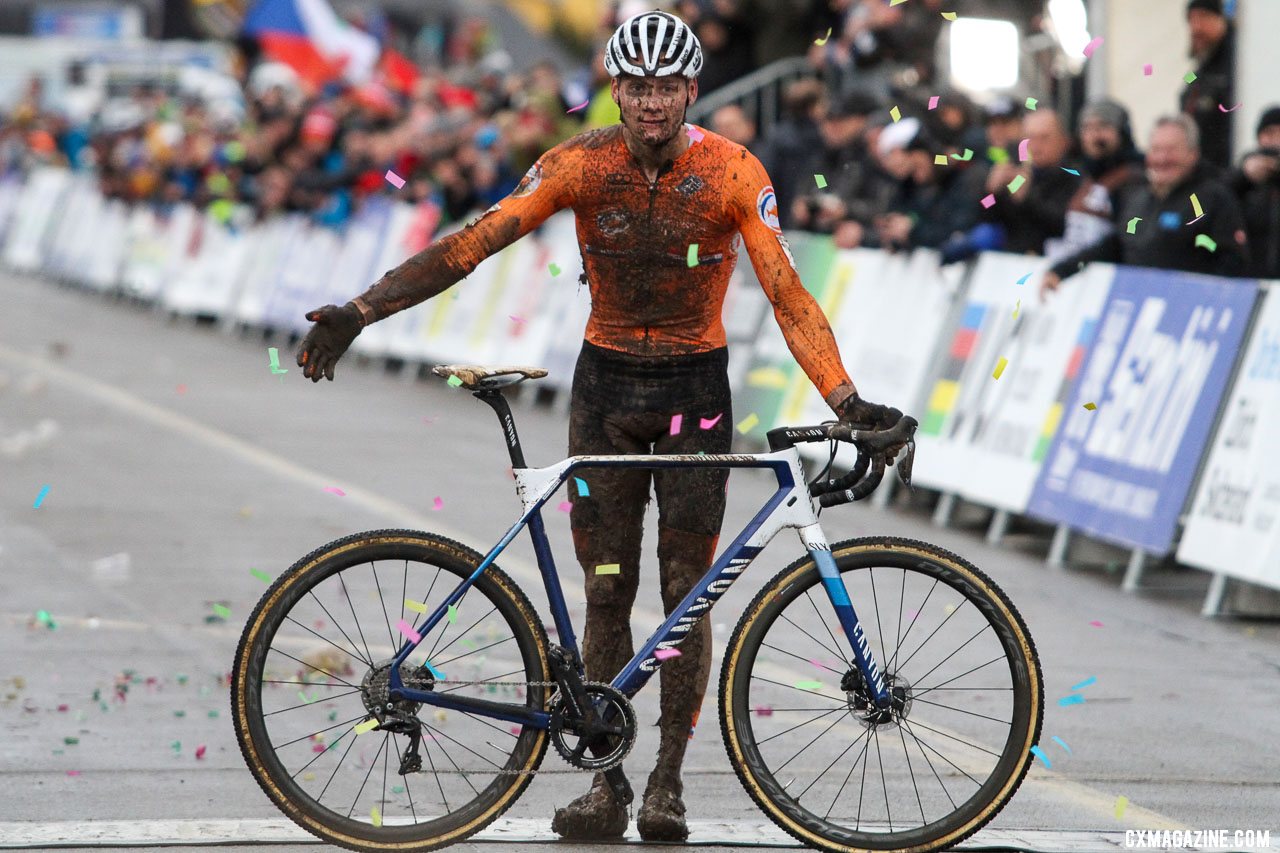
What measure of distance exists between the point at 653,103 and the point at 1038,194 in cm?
737

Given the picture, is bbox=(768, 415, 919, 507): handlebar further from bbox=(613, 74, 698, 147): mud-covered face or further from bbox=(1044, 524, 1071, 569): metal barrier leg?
bbox=(1044, 524, 1071, 569): metal barrier leg

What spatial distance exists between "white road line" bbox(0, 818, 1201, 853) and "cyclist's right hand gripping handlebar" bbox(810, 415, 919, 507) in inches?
37.6

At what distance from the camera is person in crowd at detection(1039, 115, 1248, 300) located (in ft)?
36.5

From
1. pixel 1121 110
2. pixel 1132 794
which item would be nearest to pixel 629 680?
pixel 1132 794

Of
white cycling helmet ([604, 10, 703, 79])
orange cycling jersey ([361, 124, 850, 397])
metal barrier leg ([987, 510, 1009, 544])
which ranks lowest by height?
metal barrier leg ([987, 510, 1009, 544])

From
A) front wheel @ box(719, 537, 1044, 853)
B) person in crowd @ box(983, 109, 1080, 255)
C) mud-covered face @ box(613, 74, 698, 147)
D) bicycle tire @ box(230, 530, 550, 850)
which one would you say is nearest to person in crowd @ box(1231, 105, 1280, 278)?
person in crowd @ box(983, 109, 1080, 255)

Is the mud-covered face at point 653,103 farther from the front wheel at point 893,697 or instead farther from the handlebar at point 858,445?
the front wheel at point 893,697

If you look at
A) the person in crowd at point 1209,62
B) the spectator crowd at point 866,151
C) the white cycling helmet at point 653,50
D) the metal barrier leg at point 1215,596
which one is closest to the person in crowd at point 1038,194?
the spectator crowd at point 866,151

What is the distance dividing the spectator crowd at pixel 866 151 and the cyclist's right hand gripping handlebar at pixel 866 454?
15.2 ft

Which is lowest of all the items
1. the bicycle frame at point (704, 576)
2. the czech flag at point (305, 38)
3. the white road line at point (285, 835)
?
the czech flag at point (305, 38)

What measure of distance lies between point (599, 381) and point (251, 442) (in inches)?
368

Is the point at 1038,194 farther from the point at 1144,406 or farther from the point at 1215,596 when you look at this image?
the point at 1215,596

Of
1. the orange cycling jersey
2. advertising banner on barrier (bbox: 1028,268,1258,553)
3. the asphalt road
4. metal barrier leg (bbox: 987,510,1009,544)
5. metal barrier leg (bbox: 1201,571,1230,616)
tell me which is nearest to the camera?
the orange cycling jersey

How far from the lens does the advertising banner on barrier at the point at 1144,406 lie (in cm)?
1049
